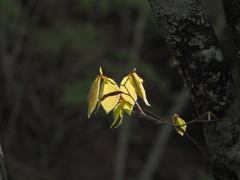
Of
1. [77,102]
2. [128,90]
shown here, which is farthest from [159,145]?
[128,90]

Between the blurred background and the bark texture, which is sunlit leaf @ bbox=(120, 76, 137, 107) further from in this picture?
the blurred background

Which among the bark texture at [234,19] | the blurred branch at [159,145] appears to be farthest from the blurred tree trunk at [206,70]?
the blurred branch at [159,145]

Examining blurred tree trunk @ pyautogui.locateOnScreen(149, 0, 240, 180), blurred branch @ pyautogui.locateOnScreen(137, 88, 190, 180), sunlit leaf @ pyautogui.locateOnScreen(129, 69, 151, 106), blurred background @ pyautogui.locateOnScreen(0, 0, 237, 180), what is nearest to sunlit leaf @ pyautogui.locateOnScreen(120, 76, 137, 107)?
sunlit leaf @ pyautogui.locateOnScreen(129, 69, 151, 106)

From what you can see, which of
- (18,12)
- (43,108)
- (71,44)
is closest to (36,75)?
(43,108)

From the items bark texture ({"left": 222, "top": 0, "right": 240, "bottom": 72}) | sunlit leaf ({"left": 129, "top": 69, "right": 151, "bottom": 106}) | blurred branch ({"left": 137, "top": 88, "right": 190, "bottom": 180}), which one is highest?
bark texture ({"left": 222, "top": 0, "right": 240, "bottom": 72})

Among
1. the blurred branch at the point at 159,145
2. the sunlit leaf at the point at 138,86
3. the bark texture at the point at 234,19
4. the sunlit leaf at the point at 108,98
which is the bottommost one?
the blurred branch at the point at 159,145

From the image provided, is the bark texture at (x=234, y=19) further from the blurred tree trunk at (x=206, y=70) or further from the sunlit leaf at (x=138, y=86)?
the sunlit leaf at (x=138, y=86)
